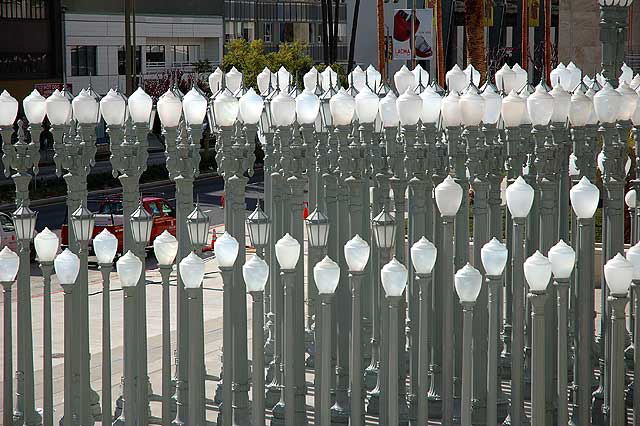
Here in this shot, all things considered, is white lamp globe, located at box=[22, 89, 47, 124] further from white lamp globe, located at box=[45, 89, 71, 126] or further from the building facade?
the building facade

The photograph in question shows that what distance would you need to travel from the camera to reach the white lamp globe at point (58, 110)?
42.6 ft

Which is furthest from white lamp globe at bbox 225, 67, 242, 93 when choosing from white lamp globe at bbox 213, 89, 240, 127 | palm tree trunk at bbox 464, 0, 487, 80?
palm tree trunk at bbox 464, 0, 487, 80

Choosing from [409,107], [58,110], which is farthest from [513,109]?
[58,110]

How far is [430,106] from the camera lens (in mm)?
12148

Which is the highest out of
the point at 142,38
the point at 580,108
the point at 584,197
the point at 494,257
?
the point at 142,38

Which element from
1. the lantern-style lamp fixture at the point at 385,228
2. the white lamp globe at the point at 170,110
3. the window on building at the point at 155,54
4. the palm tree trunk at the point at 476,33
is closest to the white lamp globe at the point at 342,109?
the lantern-style lamp fixture at the point at 385,228

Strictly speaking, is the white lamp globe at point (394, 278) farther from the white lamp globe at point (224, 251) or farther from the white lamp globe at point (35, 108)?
the white lamp globe at point (35, 108)

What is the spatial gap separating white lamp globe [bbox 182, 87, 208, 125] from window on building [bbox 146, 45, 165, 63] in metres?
56.0

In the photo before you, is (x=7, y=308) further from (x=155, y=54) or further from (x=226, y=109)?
(x=155, y=54)

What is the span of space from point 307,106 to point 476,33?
21.8 meters

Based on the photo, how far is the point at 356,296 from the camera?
10945mm

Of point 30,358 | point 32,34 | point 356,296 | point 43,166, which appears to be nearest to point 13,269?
point 30,358

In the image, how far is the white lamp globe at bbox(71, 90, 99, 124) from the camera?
42.5 feet

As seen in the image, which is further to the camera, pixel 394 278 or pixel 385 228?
pixel 385 228
